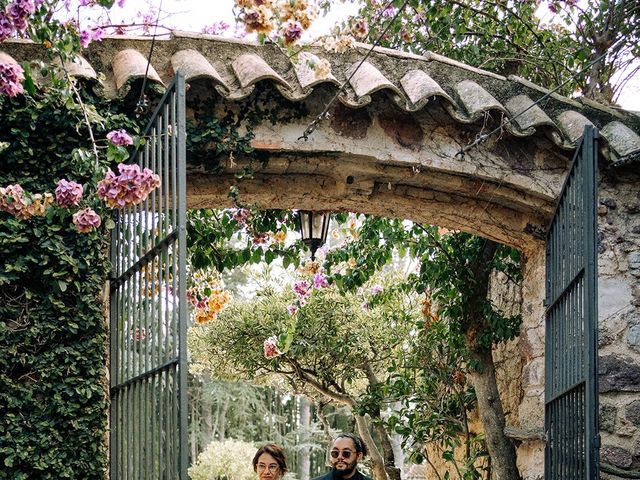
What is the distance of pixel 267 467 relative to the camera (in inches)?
180

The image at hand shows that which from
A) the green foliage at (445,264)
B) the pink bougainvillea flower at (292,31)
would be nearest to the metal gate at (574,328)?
the green foliage at (445,264)

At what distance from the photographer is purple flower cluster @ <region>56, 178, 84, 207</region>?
325cm

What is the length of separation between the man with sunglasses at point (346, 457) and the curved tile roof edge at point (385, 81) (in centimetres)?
162

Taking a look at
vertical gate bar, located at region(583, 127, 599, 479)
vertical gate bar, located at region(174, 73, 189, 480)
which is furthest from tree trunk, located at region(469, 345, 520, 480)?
vertical gate bar, located at region(174, 73, 189, 480)

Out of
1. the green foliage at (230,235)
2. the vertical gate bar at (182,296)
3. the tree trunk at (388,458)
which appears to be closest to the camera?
the vertical gate bar at (182,296)

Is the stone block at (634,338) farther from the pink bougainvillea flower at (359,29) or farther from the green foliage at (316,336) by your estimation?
the green foliage at (316,336)

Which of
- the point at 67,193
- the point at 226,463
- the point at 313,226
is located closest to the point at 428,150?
the point at 313,226

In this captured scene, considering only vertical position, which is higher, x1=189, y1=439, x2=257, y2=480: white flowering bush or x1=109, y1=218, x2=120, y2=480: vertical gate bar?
x1=109, y1=218, x2=120, y2=480: vertical gate bar

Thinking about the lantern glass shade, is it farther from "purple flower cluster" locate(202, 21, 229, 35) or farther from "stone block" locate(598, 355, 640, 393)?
"stone block" locate(598, 355, 640, 393)

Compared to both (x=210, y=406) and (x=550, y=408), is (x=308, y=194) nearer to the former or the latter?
(x=550, y=408)

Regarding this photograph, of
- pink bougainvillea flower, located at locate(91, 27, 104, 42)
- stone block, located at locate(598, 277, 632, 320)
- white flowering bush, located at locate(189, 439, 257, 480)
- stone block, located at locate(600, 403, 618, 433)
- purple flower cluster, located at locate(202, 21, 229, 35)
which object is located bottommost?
white flowering bush, located at locate(189, 439, 257, 480)

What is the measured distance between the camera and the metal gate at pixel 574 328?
320cm

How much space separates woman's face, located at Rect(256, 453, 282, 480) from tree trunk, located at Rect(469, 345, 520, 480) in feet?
4.09

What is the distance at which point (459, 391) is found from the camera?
5.97 metres
